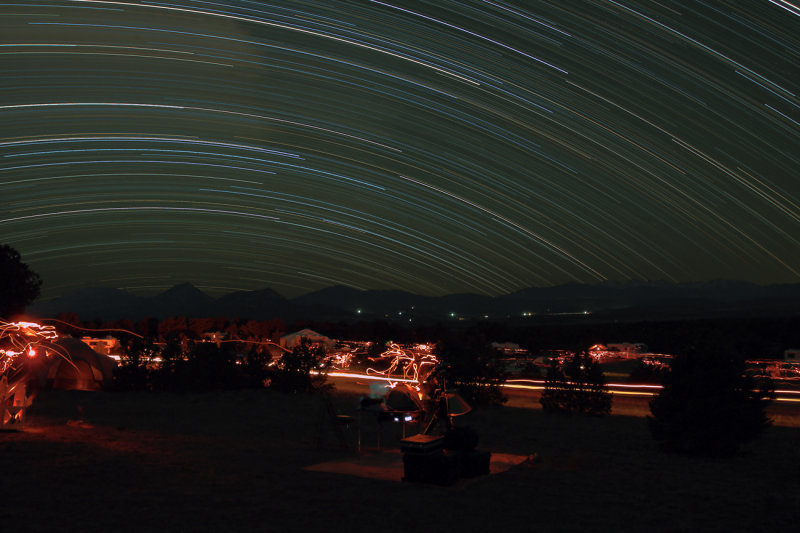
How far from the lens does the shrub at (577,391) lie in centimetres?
2061

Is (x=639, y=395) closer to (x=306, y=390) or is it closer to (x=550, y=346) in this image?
(x=306, y=390)

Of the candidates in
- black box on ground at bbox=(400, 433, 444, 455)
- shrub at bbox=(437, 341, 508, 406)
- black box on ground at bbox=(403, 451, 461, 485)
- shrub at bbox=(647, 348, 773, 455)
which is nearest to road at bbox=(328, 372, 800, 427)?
shrub at bbox=(437, 341, 508, 406)

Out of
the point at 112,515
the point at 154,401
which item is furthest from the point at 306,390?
the point at 112,515

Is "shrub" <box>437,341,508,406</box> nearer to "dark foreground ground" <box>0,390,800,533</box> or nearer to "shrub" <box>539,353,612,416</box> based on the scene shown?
"shrub" <box>539,353,612,416</box>

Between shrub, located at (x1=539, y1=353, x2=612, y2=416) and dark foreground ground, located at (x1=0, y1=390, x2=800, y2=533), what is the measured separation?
3393 millimetres

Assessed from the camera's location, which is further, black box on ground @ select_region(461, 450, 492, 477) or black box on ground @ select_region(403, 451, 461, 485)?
black box on ground @ select_region(461, 450, 492, 477)

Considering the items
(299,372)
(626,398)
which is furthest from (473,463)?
(626,398)

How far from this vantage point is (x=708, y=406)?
13.8m

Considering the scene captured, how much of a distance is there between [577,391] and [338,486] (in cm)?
1305

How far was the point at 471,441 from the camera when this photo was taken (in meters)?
11.0

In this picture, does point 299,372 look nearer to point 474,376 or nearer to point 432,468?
point 474,376

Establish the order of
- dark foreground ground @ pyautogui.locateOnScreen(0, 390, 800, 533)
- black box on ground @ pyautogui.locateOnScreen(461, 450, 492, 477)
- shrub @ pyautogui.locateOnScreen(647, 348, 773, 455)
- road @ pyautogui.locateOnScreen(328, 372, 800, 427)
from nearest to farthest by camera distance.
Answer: dark foreground ground @ pyautogui.locateOnScreen(0, 390, 800, 533) → black box on ground @ pyautogui.locateOnScreen(461, 450, 492, 477) → shrub @ pyautogui.locateOnScreen(647, 348, 773, 455) → road @ pyautogui.locateOnScreen(328, 372, 800, 427)

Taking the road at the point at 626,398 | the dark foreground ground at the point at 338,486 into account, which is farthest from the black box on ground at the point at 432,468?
the road at the point at 626,398

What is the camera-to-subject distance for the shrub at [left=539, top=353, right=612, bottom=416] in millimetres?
20609
